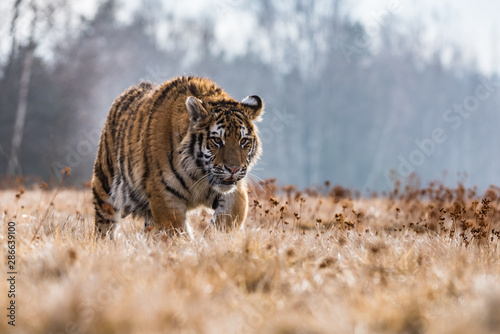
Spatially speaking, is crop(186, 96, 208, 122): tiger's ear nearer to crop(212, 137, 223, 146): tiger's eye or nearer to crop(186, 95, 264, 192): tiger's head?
crop(186, 95, 264, 192): tiger's head

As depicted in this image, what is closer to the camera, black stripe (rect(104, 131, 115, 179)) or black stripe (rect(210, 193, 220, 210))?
black stripe (rect(210, 193, 220, 210))

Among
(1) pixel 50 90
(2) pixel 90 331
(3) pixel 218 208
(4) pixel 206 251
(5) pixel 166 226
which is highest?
(1) pixel 50 90

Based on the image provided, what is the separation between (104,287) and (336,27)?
28.9m

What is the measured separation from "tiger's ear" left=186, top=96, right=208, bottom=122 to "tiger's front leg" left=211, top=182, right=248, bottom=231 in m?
0.81

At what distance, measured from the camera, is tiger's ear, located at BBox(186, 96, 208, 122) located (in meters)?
4.59

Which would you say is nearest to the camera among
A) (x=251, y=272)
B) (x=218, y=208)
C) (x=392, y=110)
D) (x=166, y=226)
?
(x=251, y=272)

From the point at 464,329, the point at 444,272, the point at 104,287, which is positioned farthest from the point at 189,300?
the point at 444,272

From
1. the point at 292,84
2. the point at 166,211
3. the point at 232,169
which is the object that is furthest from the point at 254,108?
the point at 292,84

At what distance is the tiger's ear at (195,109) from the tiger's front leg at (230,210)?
0.81 metres

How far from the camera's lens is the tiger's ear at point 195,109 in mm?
4590

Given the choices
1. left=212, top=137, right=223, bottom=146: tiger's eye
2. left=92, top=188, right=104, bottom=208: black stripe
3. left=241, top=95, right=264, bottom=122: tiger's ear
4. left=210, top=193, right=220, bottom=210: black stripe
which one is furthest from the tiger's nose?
left=92, top=188, right=104, bottom=208: black stripe

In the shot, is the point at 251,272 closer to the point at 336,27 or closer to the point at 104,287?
the point at 104,287

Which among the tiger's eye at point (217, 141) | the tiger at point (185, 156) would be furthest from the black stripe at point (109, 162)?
the tiger's eye at point (217, 141)

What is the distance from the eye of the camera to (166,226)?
4.61m
